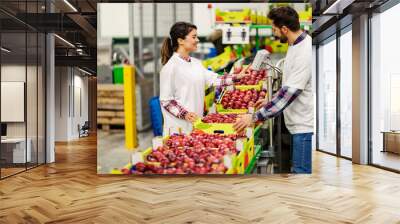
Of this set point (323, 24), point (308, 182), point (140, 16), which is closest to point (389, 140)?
Answer: point (308, 182)

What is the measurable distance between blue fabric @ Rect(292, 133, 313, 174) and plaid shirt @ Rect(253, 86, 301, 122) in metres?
0.43

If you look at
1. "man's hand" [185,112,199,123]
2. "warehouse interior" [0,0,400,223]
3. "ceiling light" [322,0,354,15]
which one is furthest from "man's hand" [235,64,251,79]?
"ceiling light" [322,0,354,15]

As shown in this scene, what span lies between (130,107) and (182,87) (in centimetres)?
76

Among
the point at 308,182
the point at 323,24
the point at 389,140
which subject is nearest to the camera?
the point at 308,182

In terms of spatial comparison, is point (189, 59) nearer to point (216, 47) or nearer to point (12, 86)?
point (216, 47)

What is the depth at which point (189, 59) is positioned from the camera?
18.6ft

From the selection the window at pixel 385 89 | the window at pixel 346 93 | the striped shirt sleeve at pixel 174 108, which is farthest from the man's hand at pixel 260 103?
the window at pixel 346 93

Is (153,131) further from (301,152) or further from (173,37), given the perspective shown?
(301,152)

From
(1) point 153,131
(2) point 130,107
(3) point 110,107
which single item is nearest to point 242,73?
(1) point 153,131

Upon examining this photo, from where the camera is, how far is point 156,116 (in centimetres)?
573

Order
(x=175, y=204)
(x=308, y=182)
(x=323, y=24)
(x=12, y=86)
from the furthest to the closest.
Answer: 1. (x=323, y=24)
2. (x=12, y=86)
3. (x=308, y=182)
4. (x=175, y=204)

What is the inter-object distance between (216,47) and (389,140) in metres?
3.20

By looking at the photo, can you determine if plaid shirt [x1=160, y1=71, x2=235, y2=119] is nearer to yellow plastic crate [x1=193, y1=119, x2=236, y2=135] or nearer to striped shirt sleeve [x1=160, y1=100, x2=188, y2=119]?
striped shirt sleeve [x1=160, y1=100, x2=188, y2=119]

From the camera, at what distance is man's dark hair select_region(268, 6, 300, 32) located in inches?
226
